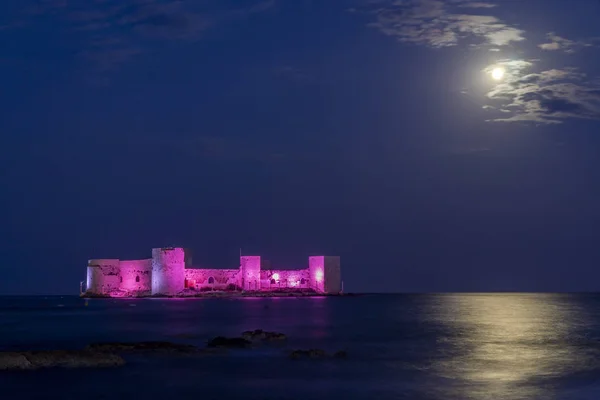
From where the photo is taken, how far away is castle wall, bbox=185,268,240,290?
2662 inches

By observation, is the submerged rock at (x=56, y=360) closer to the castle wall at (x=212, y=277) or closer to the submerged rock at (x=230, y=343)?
the submerged rock at (x=230, y=343)

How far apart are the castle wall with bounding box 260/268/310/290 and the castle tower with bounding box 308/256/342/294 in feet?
2.05

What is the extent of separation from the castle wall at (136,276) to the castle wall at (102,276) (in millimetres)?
617

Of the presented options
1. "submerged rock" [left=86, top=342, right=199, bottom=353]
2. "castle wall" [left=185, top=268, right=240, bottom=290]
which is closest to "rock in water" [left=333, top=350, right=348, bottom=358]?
"submerged rock" [left=86, top=342, right=199, bottom=353]

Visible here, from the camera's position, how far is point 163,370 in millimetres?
17859

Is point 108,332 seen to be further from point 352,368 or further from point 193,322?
point 352,368

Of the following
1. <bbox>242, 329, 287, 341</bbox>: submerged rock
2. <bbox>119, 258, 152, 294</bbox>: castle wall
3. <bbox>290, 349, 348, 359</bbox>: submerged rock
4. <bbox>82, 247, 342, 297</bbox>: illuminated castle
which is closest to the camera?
<bbox>290, 349, 348, 359</bbox>: submerged rock

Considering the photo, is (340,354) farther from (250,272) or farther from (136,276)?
(250,272)

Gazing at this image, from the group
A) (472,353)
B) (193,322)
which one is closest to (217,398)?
(472,353)

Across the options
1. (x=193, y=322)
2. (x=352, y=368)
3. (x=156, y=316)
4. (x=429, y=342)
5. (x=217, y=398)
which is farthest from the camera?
(x=156, y=316)

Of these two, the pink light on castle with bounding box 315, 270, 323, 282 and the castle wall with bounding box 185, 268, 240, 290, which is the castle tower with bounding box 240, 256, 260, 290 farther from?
the pink light on castle with bounding box 315, 270, 323, 282

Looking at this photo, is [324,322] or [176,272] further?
[176,272]

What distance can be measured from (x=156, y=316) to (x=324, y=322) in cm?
1021

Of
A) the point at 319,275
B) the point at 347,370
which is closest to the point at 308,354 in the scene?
the point at 347,370
